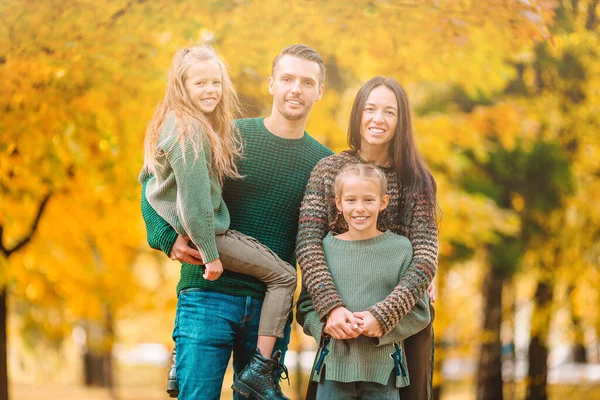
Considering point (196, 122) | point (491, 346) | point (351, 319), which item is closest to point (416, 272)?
point (351, 319)

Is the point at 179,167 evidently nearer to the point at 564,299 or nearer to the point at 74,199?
the point at 74,199

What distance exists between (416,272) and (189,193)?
3.00ft

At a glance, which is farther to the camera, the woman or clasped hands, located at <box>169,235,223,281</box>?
the woman

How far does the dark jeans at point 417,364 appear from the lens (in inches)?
117

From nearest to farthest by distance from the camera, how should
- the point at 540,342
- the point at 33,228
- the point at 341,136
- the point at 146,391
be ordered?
the point at 33,228 < the point at 341,136 < the point at 540,342 < the point at 146,391

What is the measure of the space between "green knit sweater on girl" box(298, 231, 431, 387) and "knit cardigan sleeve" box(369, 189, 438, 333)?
0.16 feet

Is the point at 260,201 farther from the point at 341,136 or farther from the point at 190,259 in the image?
the point at 341,136

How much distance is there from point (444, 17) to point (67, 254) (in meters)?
4.73

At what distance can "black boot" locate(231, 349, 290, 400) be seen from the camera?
110 inches

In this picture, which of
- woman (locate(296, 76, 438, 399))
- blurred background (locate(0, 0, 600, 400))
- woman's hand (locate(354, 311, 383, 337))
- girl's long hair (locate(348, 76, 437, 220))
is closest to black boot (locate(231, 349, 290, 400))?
woman (locate(296, 76, 438, 399))

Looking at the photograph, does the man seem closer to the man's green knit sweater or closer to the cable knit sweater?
the man's green knit sweater

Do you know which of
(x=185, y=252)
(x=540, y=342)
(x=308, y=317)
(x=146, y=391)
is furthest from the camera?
(x=146, y=391)

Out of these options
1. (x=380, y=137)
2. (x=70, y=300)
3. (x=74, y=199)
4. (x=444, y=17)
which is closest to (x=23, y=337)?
(x=70, y=300)

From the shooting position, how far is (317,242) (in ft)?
9.45
